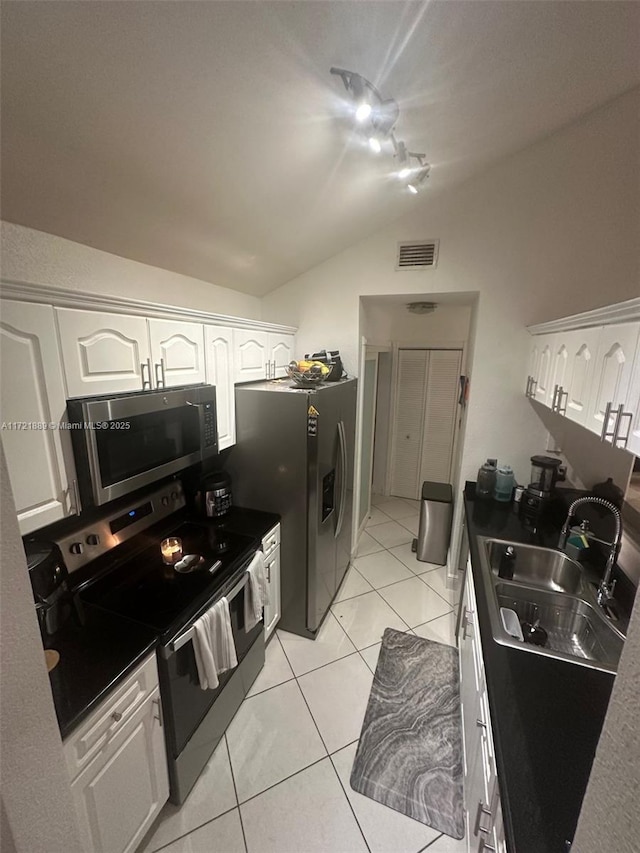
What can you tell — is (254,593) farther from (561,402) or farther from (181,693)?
(561,402)

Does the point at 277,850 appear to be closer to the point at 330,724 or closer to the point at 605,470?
the point at 330,724

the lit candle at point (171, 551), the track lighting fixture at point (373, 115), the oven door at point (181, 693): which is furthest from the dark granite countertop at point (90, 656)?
the track lighting fixture at point (373, 115)

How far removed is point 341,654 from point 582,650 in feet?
4.48

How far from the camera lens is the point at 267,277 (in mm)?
2602

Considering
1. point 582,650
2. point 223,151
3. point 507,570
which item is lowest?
point 582,650

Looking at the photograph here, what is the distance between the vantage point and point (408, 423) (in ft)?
13.9

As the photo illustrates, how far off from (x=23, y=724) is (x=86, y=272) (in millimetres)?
1585

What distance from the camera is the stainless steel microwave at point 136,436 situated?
119 centimetres

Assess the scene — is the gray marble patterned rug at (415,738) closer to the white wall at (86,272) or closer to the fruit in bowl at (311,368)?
the fruit in bowl at (311,368)

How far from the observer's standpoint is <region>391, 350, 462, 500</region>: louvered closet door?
396 centimetres

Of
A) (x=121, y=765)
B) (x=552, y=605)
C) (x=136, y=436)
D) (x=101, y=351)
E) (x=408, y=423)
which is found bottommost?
(x=121, y=765)

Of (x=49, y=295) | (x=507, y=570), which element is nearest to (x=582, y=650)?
(x=507, y=570)

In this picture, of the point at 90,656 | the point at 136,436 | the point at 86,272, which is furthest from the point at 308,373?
the point at 90,656

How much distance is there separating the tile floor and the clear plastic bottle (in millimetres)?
956
